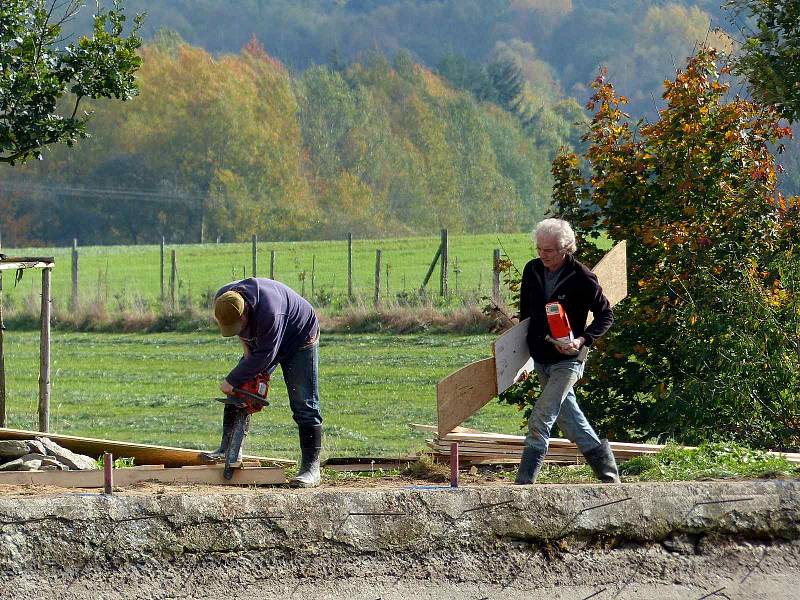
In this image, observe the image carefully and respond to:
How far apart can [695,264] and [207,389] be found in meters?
11.9

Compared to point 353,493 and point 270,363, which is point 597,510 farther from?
point 270,363

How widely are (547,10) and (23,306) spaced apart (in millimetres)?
136214

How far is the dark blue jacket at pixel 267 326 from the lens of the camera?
7371 millimetres

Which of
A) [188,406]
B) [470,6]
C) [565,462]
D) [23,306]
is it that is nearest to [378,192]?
[23,306]

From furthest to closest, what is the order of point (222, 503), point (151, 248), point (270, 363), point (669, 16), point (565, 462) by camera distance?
point (669, 16) < point (151, 248) < point (565, 462) < point (270, 363) < point (222, 503)

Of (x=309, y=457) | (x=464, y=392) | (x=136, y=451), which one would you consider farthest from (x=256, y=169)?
(x=464, y=392)

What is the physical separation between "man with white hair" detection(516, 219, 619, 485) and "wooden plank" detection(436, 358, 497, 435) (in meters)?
0.30

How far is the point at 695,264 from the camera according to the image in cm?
1090

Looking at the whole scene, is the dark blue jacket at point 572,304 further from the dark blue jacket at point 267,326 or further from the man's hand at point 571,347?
the dark blue jacket at point 267,326

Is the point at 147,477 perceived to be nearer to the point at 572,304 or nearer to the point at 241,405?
the point at 241,405

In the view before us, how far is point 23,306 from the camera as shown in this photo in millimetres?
33781

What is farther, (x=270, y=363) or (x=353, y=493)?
(x=270, y=363)

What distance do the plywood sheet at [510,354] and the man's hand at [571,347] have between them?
0.31 meters

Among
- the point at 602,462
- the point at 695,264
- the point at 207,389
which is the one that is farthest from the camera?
the point at 207,389
